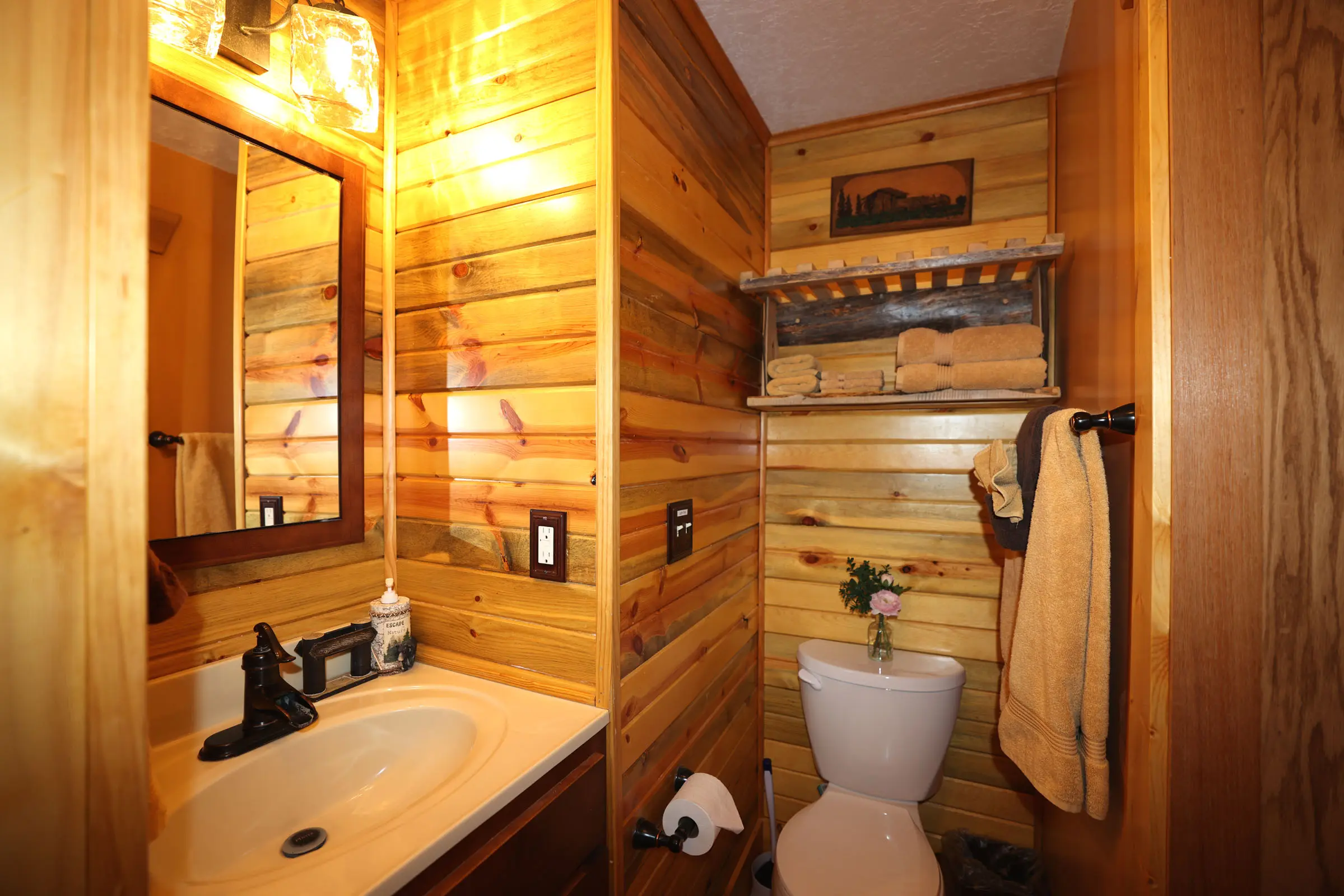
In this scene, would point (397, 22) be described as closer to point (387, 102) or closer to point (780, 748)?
point (387, 102)

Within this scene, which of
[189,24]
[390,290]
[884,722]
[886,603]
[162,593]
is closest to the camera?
[162,593]

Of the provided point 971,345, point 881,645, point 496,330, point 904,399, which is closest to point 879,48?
point 971,345

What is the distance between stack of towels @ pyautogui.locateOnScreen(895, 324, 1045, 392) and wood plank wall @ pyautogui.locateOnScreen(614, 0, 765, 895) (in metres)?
0.50

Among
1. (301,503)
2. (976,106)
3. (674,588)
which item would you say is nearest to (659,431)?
(674,588)

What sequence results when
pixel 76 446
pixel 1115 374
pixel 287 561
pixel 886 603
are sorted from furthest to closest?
pixel 886 603 → pixel 287 561 → pixel 1115 374 → pixel 76 446

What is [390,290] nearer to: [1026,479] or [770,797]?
[1026,479]

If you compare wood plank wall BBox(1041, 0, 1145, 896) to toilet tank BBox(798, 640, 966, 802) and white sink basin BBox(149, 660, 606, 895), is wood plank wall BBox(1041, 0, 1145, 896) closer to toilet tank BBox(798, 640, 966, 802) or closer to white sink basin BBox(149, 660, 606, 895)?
toilet tank BBox(798, 640, 966, 802)

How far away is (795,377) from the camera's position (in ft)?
5.69

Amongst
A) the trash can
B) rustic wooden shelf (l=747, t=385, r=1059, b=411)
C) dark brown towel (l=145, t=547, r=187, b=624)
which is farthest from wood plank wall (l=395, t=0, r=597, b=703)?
the trash can

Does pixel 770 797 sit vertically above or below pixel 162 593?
below

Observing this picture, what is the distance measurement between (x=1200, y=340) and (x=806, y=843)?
4.66ft

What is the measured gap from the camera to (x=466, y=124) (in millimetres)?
1212

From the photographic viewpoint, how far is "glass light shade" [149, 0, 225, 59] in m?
0.90

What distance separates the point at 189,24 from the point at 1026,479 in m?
1.66
